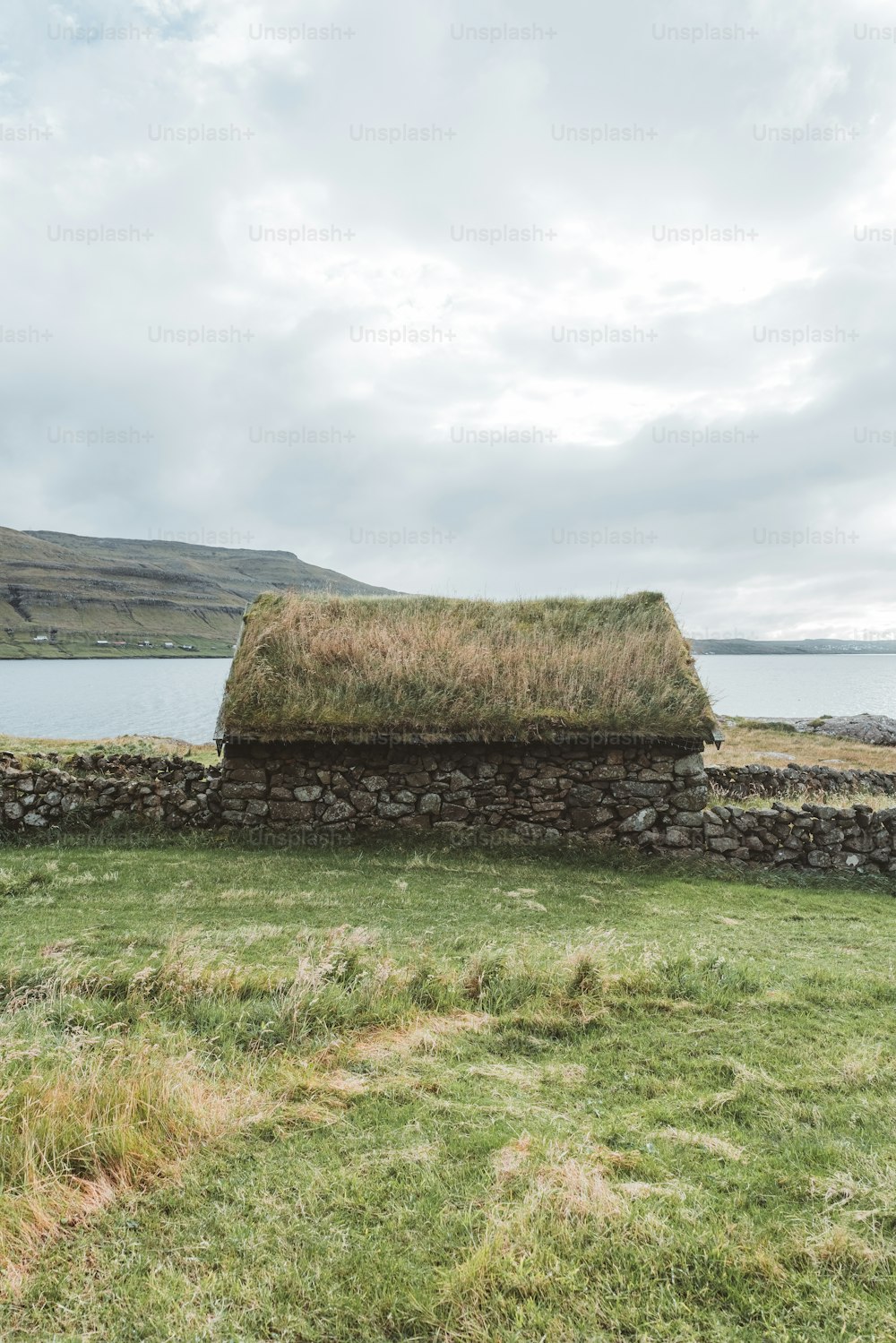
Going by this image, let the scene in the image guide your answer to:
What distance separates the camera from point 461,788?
14.5m

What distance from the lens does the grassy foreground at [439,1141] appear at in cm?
289

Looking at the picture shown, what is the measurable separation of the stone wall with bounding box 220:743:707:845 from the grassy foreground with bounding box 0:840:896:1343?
6096 millimetres

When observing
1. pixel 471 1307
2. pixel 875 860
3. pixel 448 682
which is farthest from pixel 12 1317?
pixel 875 860

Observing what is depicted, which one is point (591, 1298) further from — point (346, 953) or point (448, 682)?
point (448, 682)

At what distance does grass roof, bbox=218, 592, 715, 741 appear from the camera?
1423cm

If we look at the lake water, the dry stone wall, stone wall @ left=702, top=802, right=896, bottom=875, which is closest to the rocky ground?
the lake water

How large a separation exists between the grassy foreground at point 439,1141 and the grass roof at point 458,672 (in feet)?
20.4

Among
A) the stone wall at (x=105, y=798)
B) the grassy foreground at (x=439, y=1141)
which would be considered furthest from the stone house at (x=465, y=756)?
the grassy foreground at (x=439, y=1141)

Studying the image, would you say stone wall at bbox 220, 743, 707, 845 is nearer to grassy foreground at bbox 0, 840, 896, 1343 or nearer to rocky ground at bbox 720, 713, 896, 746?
grassy foreground at bbox 0, 840, 896, 1343

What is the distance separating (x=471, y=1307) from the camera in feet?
9.25

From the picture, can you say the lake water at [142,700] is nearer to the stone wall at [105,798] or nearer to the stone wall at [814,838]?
the stone wall at [814,838]

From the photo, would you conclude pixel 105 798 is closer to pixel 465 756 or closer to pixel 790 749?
pixel 465 756

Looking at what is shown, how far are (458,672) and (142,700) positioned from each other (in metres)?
64.5

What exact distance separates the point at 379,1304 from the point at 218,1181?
1199mm
